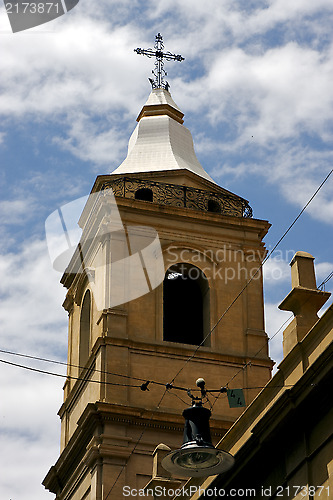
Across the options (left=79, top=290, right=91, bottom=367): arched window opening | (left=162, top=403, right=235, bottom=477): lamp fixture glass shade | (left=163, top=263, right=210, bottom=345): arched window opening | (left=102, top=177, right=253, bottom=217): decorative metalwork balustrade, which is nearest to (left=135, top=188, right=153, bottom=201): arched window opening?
(left=102, top=177, right=253, bottom=217): decorative metalwork balustrade

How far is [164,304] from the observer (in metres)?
32.6

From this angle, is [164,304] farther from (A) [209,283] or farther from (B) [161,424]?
(B) [161,424]

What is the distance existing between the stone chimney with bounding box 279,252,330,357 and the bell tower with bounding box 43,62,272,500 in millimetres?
9800

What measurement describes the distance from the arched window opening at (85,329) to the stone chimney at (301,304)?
13.8 m

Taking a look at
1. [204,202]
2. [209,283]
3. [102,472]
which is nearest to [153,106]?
[204,202]

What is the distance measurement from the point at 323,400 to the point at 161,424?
1188 centimetres

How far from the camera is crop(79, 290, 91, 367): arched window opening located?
33.1 m

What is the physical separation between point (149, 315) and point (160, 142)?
704 cm

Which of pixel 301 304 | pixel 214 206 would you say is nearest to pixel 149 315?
pixel 214 206

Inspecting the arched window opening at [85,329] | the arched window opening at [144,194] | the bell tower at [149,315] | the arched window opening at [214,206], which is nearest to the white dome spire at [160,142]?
the bell tower at [149,315]

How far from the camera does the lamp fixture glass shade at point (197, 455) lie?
19.1 metres

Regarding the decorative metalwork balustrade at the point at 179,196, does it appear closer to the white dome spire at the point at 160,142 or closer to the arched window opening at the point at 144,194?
the arched window opening at the point at 144,194

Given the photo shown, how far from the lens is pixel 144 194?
3431 cm

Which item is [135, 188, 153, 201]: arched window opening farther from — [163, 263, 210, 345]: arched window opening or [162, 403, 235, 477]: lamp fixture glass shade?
[162, 403, 235, 477]: lamp fixture glass shade
